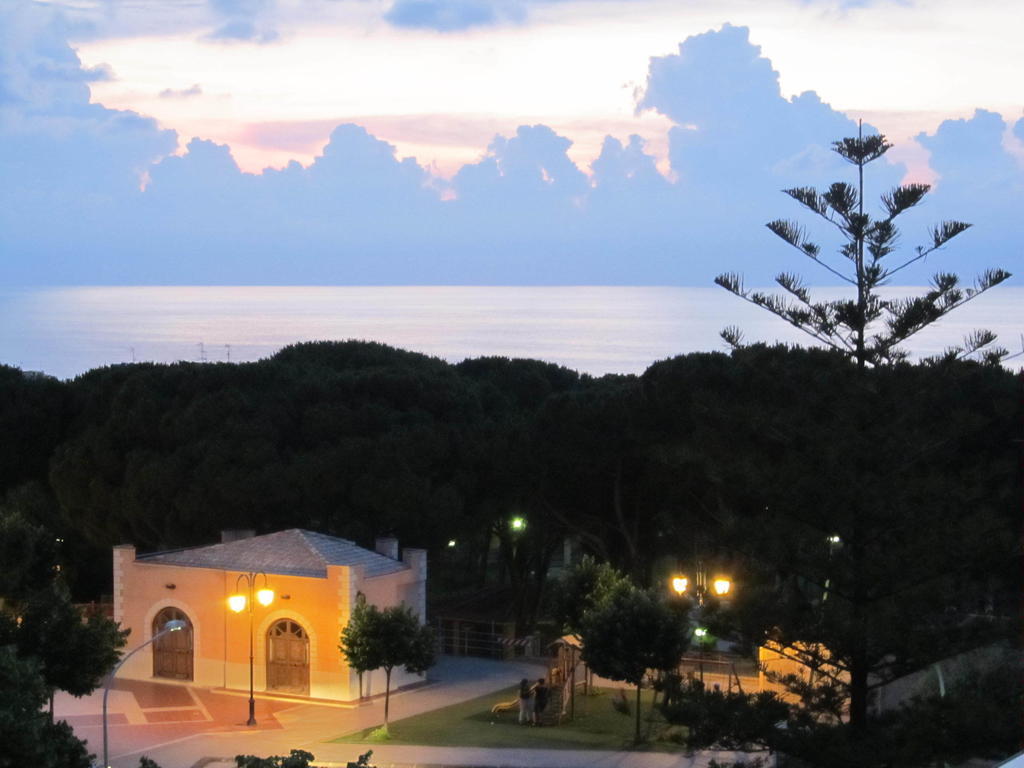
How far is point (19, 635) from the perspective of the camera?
16.9 metres

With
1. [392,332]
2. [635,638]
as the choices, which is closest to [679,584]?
[635,638]

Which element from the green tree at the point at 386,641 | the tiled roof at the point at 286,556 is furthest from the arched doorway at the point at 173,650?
the green tree at the point at 386,641

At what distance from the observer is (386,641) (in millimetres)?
21094

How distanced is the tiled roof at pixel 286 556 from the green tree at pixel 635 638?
5.20 m

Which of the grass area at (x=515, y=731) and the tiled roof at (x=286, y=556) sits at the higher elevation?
the tiled roof at (x=286, y=556)

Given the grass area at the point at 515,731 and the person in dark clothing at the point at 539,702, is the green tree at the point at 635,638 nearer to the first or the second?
the grass area at the point at 515,731

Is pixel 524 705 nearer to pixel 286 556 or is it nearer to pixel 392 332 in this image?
pixel 286 556

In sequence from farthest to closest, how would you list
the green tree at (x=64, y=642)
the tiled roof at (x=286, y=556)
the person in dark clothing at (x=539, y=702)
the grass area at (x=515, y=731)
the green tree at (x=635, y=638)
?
the tiled roof at (x=286, y=556) < the person in dark clothing at (x=539, y=702) < the green tree at (x=635, y=638) < the grass area at (x=515, y=731) < the green tree at (x=64, y=642)

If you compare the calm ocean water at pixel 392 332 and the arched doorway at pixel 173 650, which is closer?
the arched doorway at pixel 173 650

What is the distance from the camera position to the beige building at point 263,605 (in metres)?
23.0

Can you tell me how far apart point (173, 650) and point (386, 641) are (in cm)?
526

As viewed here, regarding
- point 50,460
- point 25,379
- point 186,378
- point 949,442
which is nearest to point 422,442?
point 186,378

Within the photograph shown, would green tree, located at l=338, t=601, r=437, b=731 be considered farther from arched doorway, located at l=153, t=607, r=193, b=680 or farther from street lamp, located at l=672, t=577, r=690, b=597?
arched doorway, located at l=153, t=607, r=193, b=680

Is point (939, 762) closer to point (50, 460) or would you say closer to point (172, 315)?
point (50, 460)
